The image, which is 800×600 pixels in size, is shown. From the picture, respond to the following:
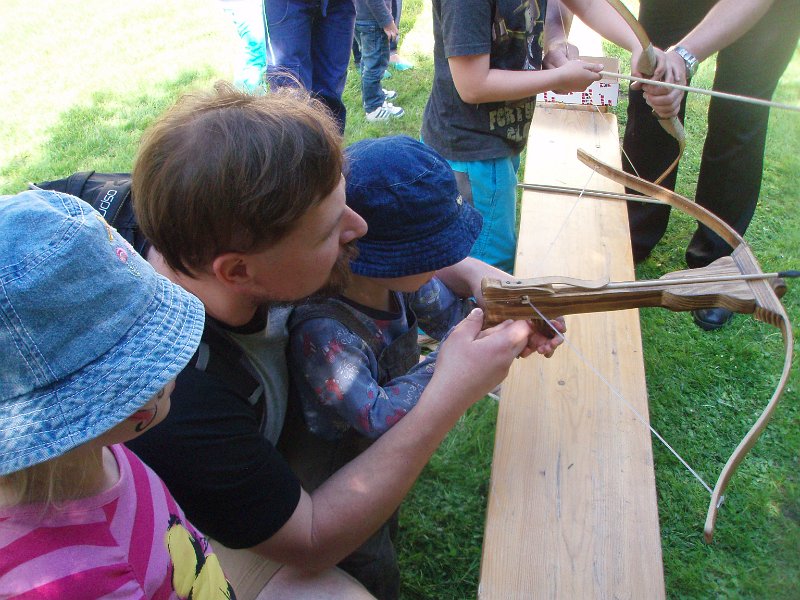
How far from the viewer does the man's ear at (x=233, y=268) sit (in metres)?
0.95

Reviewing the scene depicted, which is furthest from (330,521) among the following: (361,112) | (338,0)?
(361,112)

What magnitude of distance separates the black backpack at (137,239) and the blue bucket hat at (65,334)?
288 mm

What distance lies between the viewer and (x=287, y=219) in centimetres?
94

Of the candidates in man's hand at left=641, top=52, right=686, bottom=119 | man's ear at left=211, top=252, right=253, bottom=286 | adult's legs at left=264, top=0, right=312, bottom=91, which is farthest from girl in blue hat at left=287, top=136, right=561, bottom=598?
adult's legs at left=264, top=0, right=312, bottom=91

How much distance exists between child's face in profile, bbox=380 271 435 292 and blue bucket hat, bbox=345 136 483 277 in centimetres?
4

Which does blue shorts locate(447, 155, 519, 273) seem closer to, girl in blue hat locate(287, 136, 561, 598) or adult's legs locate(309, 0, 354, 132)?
girl in blue hat locate(287, 136, 561, 598)

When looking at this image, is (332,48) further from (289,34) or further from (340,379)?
(340,379)

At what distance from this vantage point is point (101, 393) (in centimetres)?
67

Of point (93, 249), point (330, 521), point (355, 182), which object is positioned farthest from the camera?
point (355, 182)

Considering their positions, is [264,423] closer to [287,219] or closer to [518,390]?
[287,219]

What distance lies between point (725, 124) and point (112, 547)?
2386 millimetres

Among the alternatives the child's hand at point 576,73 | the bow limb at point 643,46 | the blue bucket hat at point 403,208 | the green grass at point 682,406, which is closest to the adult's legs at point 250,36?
the green grass at point 682,406

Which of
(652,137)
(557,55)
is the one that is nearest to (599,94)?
(652,137)

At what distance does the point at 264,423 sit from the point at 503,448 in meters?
0.52
